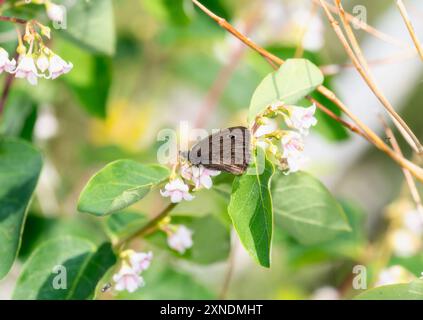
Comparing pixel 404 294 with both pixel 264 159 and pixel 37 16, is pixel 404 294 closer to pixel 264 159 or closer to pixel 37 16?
pixel 264 159

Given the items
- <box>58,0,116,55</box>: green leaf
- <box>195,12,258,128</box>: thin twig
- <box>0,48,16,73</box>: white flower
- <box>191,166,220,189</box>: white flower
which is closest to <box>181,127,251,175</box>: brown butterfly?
<box>191,166,220,189</box>: white flower

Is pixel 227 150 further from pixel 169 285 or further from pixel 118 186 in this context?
pixel 169 285

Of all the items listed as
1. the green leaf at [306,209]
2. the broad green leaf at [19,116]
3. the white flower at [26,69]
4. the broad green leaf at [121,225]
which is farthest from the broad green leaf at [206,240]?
the broad green leaf at [19,116]

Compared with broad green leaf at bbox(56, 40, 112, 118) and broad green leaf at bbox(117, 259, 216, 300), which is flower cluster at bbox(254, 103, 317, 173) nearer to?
broad green leaf at bbox(117, 259, 216, 300)

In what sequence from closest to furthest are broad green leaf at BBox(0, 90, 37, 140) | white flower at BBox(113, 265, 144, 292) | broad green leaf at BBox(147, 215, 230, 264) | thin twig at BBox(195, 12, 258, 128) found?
white flower at BBox(113, 265, 144, 292)
broad green leaf at BBox(147, 215, 230, 264)
broad green leaf at BBox(0, 90, 37, 140)
thin twig at BBox(195, 12, 258, 128)

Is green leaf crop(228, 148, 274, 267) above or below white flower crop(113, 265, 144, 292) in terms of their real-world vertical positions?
above

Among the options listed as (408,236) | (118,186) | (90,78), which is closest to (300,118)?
(118,186)

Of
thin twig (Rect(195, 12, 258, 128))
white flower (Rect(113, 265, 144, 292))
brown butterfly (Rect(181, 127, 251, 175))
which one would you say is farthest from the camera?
thin twig (Rect(195, 12, 258, 128))
